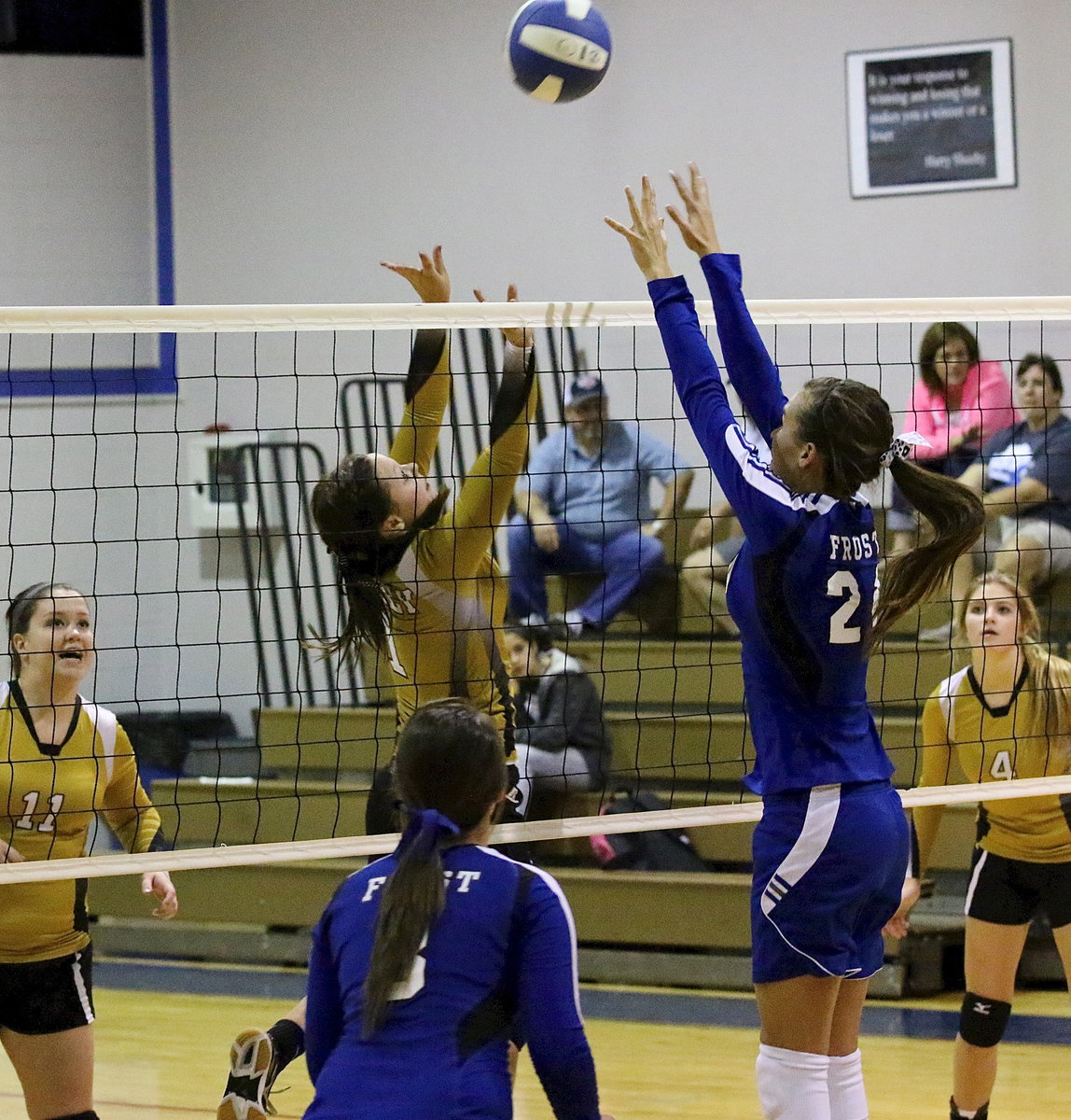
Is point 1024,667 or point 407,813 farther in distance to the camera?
point 1024,667

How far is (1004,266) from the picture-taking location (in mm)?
7691

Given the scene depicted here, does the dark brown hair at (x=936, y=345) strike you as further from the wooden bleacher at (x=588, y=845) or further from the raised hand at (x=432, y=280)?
the raised hand at (x=432, y=280)

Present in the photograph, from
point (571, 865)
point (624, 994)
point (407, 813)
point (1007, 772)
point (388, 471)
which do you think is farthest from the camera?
point (571, 865)

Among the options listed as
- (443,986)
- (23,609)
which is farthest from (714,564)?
(443,986)

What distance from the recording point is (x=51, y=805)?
347 cm

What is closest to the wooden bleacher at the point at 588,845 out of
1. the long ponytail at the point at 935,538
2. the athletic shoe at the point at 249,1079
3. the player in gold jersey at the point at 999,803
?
the player in gold jersey at the point at 999,803

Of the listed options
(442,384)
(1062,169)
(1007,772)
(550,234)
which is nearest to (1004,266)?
(1062,169)

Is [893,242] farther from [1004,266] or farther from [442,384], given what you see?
[442,384]

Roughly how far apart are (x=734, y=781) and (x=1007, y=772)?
265 centimetres

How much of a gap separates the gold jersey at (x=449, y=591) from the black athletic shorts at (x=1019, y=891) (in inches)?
56.6

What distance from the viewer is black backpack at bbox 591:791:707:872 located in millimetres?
6281

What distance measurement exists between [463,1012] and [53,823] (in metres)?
1.72

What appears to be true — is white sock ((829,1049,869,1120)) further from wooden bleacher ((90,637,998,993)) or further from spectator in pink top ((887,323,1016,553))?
spectator in pink top ((887,323,1016,553))

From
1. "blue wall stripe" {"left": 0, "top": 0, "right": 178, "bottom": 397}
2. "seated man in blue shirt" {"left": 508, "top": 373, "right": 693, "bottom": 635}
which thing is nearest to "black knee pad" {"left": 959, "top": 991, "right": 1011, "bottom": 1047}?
"seated man in blue shirt" {"left": 508, "top": 373, "right": 693, "bottom": 635}
